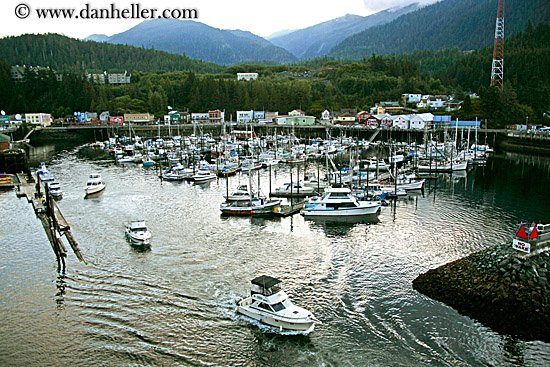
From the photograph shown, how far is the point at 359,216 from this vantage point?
29.2m

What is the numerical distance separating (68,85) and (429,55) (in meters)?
140

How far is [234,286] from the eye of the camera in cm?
1819

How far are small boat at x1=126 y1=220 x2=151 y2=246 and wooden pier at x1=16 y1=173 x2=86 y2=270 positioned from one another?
8.99ft

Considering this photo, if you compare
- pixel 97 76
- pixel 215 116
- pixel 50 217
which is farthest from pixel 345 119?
pixel 97 76

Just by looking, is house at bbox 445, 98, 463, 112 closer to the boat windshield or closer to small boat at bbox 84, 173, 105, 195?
small boat at bbox 84, 173, 105, 195

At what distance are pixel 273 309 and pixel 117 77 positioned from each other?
143m

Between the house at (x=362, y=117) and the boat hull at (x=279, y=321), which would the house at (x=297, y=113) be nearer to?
the house at (x=362, y=117)

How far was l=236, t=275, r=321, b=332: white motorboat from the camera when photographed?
1467 centimetres

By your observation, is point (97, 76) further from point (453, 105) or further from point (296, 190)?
point (296, 190)

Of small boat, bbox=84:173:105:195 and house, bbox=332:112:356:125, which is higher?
house, bbox=332:112:356:125

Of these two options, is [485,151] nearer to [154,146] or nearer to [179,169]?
[179,169]

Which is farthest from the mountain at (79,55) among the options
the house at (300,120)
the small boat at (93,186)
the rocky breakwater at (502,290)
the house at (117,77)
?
the rocky breakwater at (502,290)

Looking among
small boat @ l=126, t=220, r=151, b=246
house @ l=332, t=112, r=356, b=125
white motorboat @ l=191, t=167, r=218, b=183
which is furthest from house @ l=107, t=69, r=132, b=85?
small boat @ l=126, t=220, r=151, b=246

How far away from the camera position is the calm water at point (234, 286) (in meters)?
13.8
